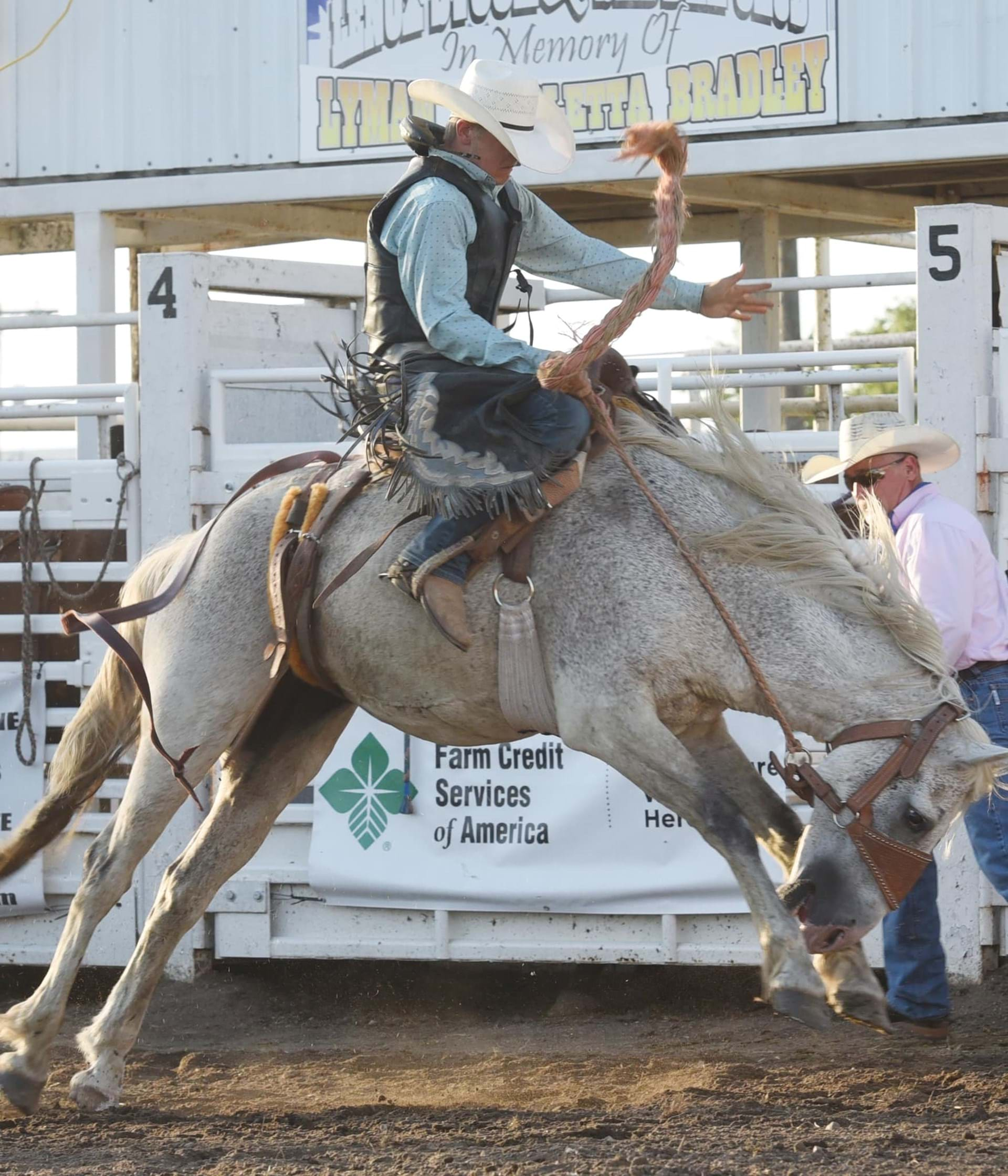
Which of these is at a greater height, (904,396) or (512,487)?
(904,396)

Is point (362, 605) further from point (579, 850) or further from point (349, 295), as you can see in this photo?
point (349, 295)

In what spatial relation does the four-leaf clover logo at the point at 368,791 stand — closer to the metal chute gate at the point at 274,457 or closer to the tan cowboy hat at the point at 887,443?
the metal chute gate at the point at 274,457

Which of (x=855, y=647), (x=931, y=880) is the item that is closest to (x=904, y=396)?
(x=931, y=880)

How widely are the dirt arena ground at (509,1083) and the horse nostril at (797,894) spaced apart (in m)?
0.56

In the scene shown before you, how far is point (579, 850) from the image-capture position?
6457 millimetres

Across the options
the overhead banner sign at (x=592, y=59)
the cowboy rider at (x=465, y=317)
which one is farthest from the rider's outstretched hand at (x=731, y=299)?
the overhead banner sign at (x=592, y=59)

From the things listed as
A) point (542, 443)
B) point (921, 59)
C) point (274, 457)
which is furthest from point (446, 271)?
point (921, 59)

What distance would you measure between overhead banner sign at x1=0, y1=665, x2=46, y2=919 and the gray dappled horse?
2119 mm

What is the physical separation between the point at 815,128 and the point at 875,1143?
7.55 m

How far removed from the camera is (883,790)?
4.04 m

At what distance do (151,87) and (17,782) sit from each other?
565 centimetres

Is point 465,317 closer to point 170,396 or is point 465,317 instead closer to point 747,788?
point 747,788

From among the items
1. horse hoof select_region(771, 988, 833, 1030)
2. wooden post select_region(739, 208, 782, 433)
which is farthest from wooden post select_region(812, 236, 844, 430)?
horse hoof select_region(771, 988, 833, 1030)

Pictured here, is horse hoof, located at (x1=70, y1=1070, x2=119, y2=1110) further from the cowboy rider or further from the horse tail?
the cowboy rider
